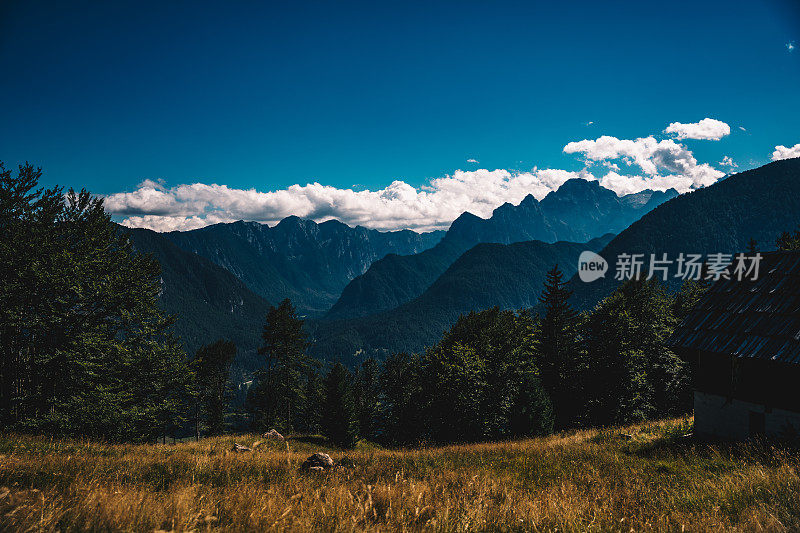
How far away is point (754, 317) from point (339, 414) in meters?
34.6

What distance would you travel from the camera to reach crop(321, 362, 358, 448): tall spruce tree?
37906 mm

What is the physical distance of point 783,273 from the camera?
16438 millimetres

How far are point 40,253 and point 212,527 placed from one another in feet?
Answer: 75.6

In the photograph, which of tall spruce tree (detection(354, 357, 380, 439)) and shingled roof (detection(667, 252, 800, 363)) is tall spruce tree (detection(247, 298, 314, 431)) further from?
shingled roof (detection(667, 252, 800, 363))

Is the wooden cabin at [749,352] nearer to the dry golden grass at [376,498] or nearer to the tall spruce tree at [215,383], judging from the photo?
the dry golden grass at [376,498]

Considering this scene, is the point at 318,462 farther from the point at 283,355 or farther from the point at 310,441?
the point at 283,355

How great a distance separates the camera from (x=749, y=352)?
1470 centimetres

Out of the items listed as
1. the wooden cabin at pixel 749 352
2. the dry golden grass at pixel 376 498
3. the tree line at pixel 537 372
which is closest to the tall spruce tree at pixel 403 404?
the tree line at pixel 537 372

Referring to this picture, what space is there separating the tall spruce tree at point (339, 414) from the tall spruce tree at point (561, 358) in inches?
830

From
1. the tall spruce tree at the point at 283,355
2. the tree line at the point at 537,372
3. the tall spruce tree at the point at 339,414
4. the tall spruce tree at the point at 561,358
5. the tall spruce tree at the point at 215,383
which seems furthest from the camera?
the tall spruce tree at the point at 215,383

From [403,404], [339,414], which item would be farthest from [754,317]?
[403,404]

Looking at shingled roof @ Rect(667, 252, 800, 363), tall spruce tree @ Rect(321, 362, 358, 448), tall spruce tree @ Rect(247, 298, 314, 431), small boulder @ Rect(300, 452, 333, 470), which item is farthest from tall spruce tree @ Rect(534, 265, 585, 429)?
small boulder @ Rect(300, 452, 333, 470)

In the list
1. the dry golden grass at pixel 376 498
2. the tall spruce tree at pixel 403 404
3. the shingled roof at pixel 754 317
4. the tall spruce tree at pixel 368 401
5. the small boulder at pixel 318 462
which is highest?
the shingled roof at pixel 754 317

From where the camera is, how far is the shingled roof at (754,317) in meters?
14.4
